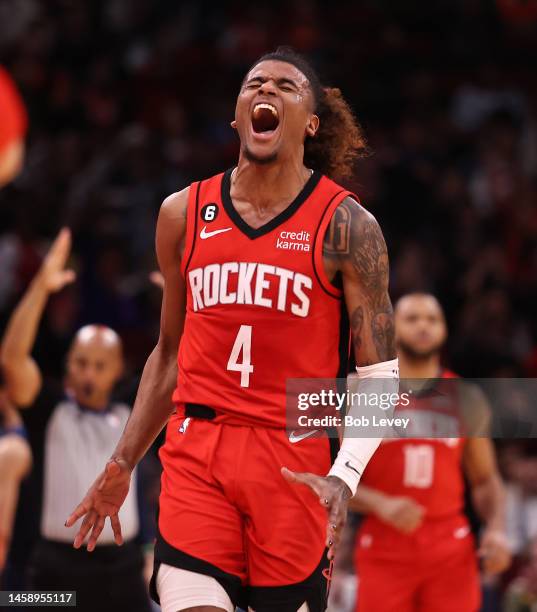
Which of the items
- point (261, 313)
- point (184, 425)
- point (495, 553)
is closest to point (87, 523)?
point (184, 425)

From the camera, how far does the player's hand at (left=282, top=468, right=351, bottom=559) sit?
3.43 meters

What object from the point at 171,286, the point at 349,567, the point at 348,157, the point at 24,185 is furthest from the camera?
the point at 24,185

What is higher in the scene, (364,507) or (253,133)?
(253,133)

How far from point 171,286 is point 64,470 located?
94.1 inches

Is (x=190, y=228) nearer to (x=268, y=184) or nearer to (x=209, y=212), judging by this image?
(x=209, y=212)

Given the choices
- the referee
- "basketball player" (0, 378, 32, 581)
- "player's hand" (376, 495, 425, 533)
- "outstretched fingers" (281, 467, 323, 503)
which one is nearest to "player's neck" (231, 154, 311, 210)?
"outstretched fingers" (281, 467, 323, 503)

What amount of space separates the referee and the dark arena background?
1353 mm

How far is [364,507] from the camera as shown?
20.7 ft

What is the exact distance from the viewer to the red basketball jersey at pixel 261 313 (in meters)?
3.76

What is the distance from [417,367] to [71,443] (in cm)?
187

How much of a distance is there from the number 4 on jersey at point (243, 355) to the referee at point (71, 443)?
214cm

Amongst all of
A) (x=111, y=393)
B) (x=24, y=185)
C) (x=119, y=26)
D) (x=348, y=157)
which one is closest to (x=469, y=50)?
(x=119, y=26)

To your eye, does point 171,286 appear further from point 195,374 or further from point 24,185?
point 24,185

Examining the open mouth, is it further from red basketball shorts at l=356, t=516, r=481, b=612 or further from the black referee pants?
red basketball shorts at l=356, t=516, r=481, b=612
